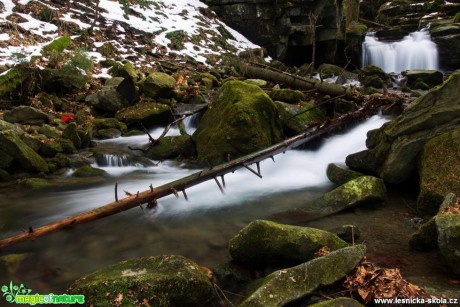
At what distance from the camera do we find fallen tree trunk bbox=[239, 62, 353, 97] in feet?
31.8

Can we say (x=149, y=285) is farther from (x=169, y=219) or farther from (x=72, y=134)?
(x=72, y=134)

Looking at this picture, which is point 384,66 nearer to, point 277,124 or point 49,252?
point 277,124

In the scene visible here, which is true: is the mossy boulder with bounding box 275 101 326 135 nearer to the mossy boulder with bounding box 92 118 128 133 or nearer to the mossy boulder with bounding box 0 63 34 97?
the mossy boulder with bounding box 92 118 128 133

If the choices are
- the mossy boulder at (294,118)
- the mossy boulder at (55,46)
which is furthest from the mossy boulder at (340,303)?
the mossy boulder at (55,46)

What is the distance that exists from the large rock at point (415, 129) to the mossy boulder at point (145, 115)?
6.20 m

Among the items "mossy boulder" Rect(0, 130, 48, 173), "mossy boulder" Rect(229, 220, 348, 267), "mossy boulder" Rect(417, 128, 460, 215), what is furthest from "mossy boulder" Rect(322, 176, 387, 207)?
"mossy boulder" Rect(0, 130, 48, 173)

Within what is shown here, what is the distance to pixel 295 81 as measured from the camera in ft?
37.7

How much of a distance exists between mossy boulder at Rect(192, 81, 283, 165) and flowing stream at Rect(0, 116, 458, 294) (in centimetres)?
61

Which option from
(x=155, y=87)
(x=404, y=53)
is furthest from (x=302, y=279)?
(x=404, y=53)

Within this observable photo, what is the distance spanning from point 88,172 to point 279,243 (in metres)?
5.47

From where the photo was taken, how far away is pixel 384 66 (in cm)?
2027

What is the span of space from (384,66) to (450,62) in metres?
3.29

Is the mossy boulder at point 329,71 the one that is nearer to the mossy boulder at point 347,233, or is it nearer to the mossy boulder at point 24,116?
the mossy boulder at point 24,116

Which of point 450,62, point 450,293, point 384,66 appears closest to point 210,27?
point 384,66
